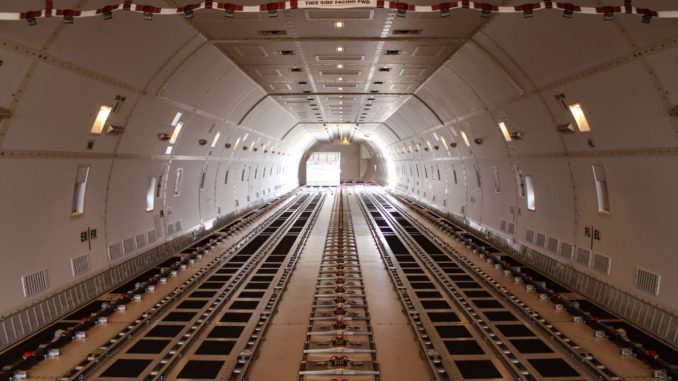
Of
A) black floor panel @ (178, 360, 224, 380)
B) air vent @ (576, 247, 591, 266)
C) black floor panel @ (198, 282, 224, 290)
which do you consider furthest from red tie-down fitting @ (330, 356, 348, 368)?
air vent @ (576, 247, 591, 266)

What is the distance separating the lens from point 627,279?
29.7ft

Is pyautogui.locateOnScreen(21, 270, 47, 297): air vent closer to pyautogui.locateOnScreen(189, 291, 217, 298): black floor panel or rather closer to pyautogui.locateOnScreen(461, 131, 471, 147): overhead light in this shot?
pyautogui.locateOnScreen(189, 291, 217, 298): black floor panel

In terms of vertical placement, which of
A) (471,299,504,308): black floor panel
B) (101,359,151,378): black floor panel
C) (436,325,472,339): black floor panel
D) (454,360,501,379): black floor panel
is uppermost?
(471,299,504,308): black floor panel

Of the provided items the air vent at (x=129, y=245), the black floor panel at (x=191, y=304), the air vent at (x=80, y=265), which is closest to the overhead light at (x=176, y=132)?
the air vent at (x=129, y=245)

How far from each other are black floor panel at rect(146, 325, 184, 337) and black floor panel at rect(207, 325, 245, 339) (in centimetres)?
60

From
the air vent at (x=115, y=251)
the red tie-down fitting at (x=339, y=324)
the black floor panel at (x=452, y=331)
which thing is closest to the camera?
the black floor panel at (x=452, y=331)

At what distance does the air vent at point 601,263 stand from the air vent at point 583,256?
258 mm

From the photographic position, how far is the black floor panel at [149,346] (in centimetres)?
796

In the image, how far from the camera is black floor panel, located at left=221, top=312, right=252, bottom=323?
9.48 m

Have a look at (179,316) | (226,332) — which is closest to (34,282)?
(179,316)

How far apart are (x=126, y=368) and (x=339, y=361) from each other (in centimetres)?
293

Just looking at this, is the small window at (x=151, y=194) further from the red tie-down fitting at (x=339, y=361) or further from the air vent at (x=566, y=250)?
the air vent at (x=566, y=250)

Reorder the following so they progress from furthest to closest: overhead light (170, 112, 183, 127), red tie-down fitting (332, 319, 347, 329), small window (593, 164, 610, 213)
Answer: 1. overhead light (170, 112, 183, 127)
2. small window (593, 164, 610, 213)
3. red tie-down fitting (332, 319, 347, 329)

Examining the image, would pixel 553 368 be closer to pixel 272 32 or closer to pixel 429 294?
pixel 429 294
